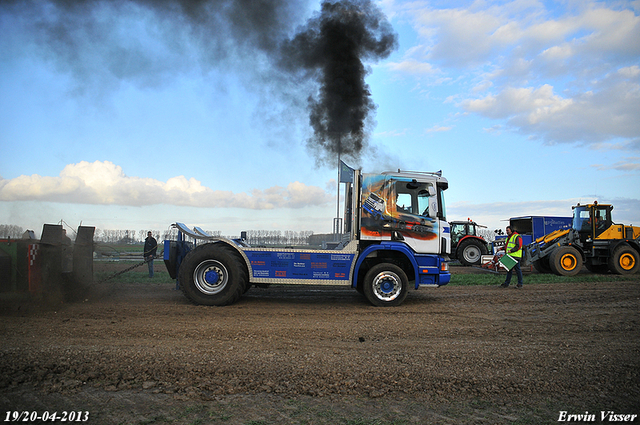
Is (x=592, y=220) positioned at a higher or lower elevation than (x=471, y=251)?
higher

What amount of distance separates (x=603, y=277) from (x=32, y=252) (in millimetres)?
16884

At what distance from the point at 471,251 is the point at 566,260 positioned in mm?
5343

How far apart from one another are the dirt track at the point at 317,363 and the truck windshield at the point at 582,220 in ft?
29.7

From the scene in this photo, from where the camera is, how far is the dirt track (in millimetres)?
3559

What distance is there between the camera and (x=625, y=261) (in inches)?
589

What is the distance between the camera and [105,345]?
5305mm

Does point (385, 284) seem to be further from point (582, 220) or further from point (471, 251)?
point (471, 251)

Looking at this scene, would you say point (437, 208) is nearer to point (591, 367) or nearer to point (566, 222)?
point (591, 367)

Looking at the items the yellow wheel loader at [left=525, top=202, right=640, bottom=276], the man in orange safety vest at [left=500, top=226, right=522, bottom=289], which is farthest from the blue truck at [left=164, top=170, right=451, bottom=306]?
the yellow wheel loader at [left=525, top=202, right=640, bottom=276]

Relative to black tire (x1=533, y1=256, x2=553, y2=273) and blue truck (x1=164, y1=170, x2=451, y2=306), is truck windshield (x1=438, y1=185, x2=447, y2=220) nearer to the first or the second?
blue truck (x1=164, y1=170, x2=451, y2=306)

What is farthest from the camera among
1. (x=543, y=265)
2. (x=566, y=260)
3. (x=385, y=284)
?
(x=543, y=265)

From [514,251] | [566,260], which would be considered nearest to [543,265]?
[566,260]

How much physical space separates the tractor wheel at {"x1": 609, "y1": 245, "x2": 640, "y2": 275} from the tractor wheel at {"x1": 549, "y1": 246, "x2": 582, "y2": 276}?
149 centimetres

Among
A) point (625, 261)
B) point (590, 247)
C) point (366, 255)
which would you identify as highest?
point (590, 247)
